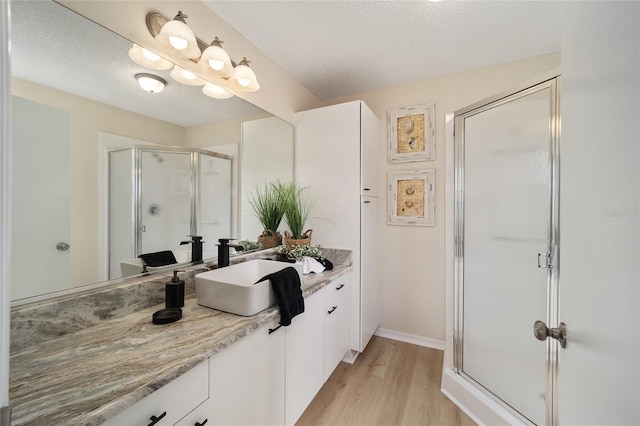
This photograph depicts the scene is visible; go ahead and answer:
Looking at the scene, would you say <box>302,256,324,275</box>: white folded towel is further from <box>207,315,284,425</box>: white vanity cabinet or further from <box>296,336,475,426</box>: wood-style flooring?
<box>296,336,475,426</box>: wood-style flooring

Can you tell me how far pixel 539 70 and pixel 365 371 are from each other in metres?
2.73

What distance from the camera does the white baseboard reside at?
2.40 metres

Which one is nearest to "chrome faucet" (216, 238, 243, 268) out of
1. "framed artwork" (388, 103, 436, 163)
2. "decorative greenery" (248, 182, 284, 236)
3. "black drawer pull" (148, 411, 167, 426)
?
"decorative greenery" (248, 182, 284, 236)

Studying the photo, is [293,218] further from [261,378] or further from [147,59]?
[147,59]

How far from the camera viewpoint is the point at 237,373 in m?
1.02

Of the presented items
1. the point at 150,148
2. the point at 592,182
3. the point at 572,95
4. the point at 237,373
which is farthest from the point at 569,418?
the point at 150,148

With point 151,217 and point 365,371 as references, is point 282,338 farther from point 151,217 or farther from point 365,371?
point 365,371

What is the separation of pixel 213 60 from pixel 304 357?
5.72ft

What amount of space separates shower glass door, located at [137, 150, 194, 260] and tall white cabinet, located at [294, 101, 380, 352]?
107 centimetres

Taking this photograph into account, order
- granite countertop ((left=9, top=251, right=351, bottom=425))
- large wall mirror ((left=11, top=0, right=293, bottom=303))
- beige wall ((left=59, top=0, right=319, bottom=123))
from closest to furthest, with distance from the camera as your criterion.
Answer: granite countertop ((left=9, top=251, right=351, bottom=425)), large wall mirror ((left=11, top=0, right=293, bottom=303)), beige wall ((left=59, top=0, right=319, bottom=123))

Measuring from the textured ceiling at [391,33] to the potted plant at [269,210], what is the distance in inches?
41.2

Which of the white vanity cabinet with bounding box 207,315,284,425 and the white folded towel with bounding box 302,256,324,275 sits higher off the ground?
the white folded towel with bounding box 302,256,324,275

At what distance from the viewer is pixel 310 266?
1.90 metres

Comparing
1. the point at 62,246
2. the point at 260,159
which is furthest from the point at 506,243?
the point at 62,246
